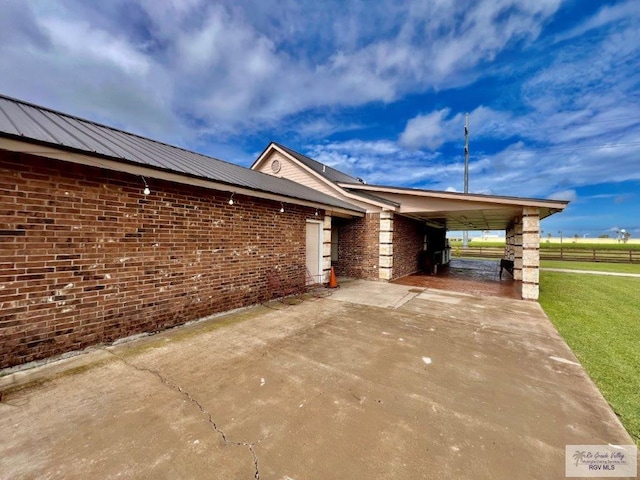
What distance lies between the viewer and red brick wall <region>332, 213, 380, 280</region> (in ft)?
35.1

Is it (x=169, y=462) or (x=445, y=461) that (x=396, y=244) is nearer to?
(x=445, y=461)

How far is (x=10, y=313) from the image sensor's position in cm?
336

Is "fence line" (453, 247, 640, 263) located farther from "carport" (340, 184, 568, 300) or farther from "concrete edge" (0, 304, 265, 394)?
"concrete edge" (0, 304, 265, 394)

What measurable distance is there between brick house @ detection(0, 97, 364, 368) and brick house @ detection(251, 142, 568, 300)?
5.45 meters

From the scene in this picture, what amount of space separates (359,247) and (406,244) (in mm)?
2854

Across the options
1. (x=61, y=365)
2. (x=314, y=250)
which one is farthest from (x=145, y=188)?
(x=314, y=250)

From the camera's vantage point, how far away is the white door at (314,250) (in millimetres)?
8977

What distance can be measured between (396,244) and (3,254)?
10.7m

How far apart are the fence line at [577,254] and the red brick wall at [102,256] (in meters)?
28.3

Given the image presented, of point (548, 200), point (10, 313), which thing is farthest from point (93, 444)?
point (548, 200)

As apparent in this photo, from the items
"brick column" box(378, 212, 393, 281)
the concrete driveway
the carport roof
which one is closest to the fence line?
the carport roof

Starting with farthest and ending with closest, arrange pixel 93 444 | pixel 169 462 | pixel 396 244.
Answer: pixel 396 244
pixel 93 444
pixel 169 462

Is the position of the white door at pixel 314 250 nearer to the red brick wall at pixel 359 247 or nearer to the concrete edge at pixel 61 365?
the red brick wall at pixel 359 247

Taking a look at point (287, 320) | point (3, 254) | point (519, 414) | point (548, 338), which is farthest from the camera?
point (287, 320)
